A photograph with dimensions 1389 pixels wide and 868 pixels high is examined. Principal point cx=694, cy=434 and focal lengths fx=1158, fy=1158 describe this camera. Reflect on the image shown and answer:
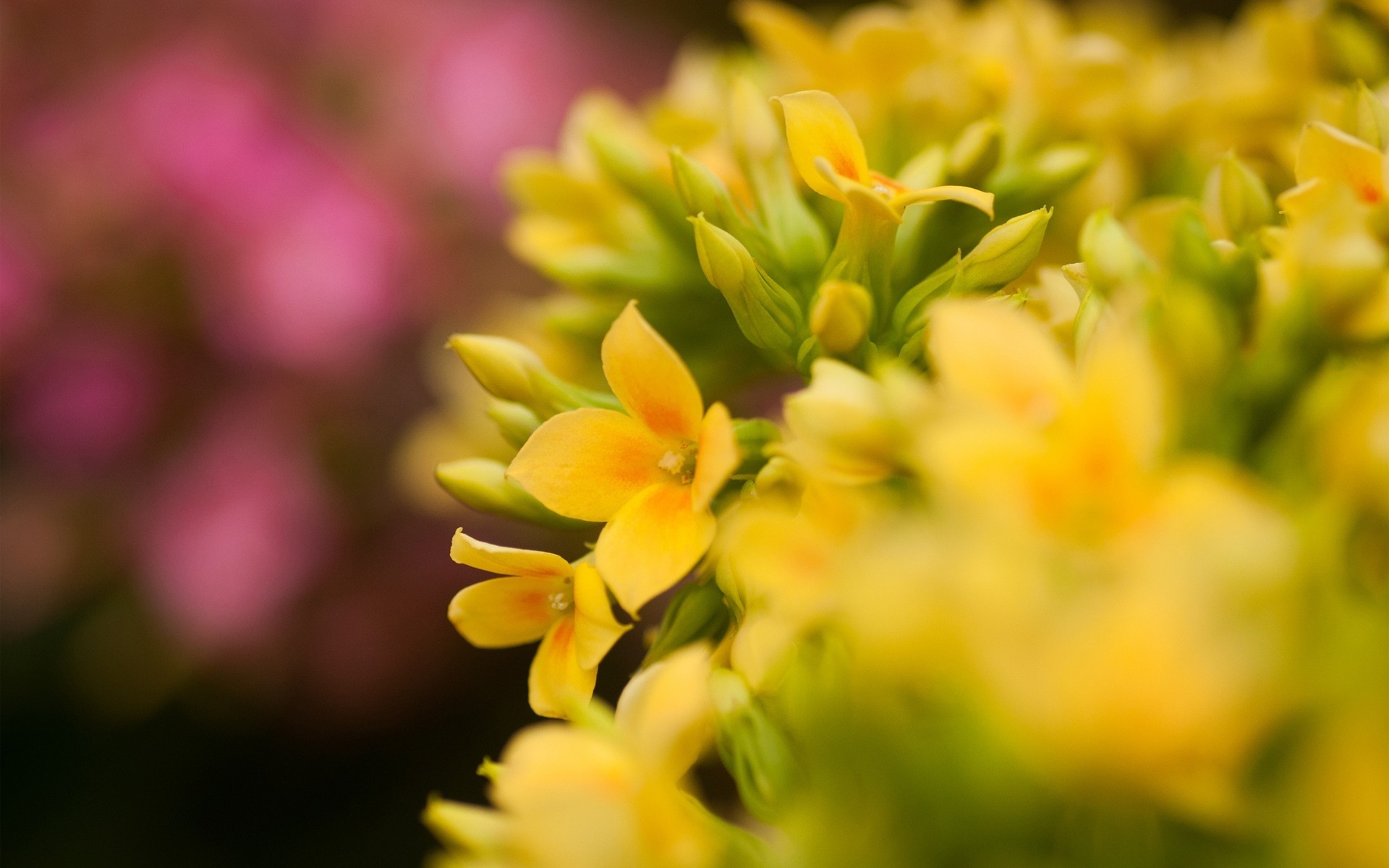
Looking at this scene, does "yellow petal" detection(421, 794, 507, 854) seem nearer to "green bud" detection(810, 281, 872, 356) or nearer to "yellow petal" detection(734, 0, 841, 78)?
"green bud" detection(810, 281, 872, 356)

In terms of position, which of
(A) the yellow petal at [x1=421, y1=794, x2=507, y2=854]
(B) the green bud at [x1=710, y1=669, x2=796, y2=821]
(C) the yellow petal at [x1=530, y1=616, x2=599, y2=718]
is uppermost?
(A) the yellow petal at [x1=421, y1=794, x2=507, y2=854]

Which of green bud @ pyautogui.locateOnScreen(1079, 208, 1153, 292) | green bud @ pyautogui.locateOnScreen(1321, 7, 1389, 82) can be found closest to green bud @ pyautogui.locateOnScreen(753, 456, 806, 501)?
green bud @ pyautogui.locateOnScreen(1079, 208, 1153, 292)

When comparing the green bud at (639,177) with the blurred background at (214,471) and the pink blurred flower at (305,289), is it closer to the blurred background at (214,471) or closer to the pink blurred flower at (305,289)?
the blurred background at (214,471)

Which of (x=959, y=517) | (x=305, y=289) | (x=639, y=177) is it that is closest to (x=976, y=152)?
(x=639, y=177)

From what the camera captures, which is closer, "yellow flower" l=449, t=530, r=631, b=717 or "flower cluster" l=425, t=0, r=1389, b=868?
"flower cluster" l=425, t=0, r=1389, b=868

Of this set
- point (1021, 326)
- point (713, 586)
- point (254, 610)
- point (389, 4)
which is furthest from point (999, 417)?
point (389, 4)

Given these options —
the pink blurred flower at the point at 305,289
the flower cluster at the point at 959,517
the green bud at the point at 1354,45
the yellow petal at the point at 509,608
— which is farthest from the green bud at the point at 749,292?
the pink blurred flower at the point at 305,289

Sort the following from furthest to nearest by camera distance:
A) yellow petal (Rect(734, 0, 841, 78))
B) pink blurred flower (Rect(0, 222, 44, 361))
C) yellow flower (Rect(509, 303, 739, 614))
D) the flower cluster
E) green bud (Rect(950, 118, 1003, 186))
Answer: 1. pink blurred flower (Rect(0, 222, 44, 361))
2. yellow petal (Rect(734, 0, 841, 78))
3. green bud (Rect(950, 118, 1003, 186))
4. yellow flower (Rect(509, 303, 739, 614))
5. the flower cluster
